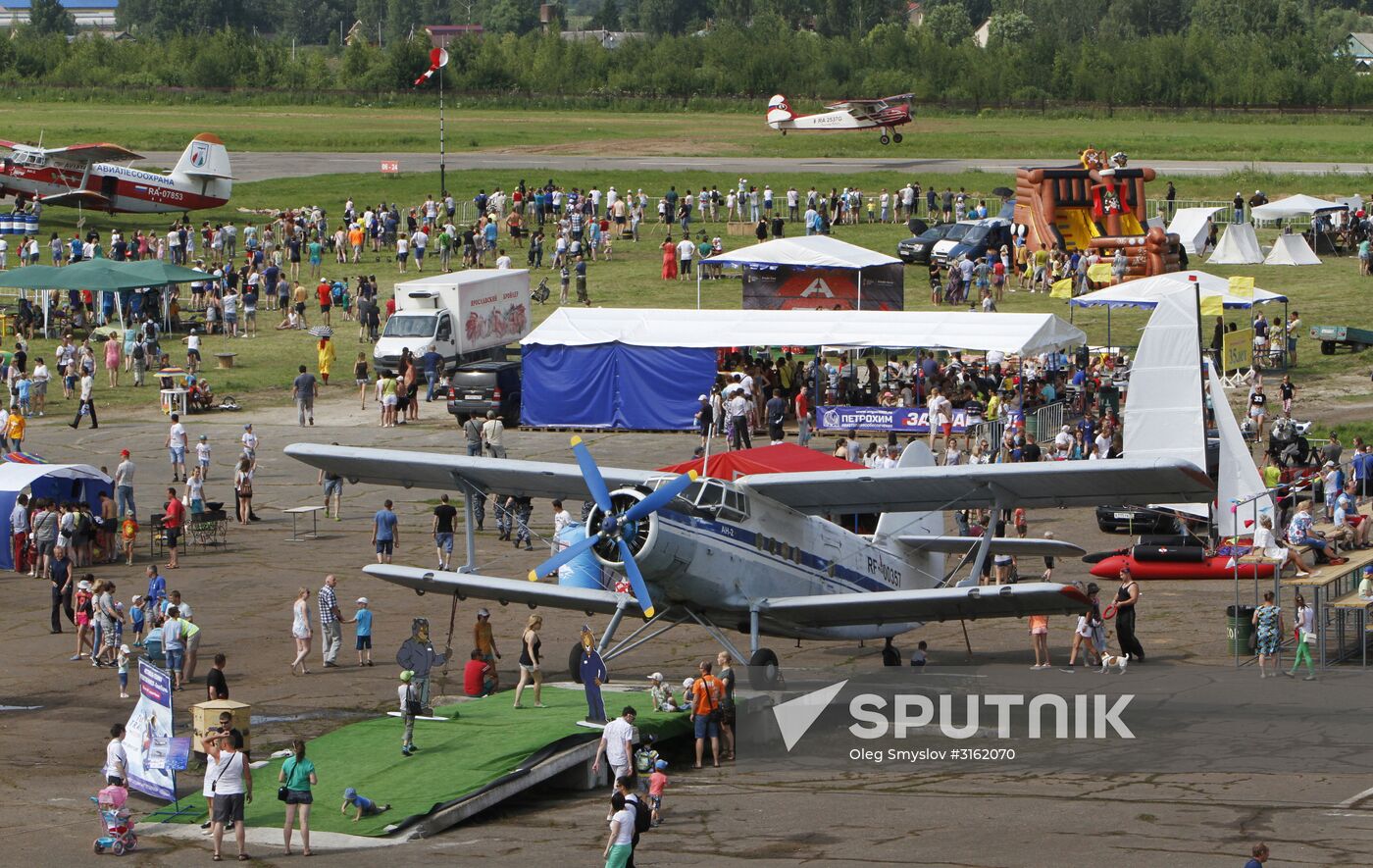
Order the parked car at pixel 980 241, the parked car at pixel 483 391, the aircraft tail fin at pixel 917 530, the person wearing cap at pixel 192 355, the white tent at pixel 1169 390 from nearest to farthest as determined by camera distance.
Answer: the aircraft tail fin at pixel 917 530 < the white tent at pixel 1169 390 < the parked car at pixel 483 391 < the person wearing cap at pixel 192 355 < the parked car at pixel 980 241

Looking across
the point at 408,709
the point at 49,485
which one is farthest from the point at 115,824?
the point at 49,485

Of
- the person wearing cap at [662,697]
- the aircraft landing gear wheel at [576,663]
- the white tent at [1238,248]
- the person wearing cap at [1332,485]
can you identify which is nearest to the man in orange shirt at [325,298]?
the white tent at [1238,248]

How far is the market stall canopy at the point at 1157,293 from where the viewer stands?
136ft

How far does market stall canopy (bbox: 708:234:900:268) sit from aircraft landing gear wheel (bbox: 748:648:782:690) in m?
24.1

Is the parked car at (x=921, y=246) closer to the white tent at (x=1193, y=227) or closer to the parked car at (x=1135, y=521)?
the white tent at (x=1193, y=227)

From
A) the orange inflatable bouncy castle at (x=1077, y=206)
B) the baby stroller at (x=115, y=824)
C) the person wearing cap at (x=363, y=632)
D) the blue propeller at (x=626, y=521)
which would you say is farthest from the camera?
the orange inflatable bouncy castle at (x=1077, y=206)

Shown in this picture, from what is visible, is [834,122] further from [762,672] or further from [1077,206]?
[762,672]

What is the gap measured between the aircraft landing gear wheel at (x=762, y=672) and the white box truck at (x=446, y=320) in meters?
24.1

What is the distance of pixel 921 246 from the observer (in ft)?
196

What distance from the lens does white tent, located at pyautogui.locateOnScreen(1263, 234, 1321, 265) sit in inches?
2347

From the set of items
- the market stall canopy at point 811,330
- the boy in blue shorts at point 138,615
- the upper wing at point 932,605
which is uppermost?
the market stall canopy at point 811,330

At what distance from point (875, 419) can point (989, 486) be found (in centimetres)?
1765

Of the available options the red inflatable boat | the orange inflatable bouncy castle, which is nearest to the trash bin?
the red inflatable boat

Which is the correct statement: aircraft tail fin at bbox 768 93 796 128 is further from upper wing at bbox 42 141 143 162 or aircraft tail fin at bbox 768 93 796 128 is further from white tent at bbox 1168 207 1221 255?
upper wing at bbox 42 141 143 162
